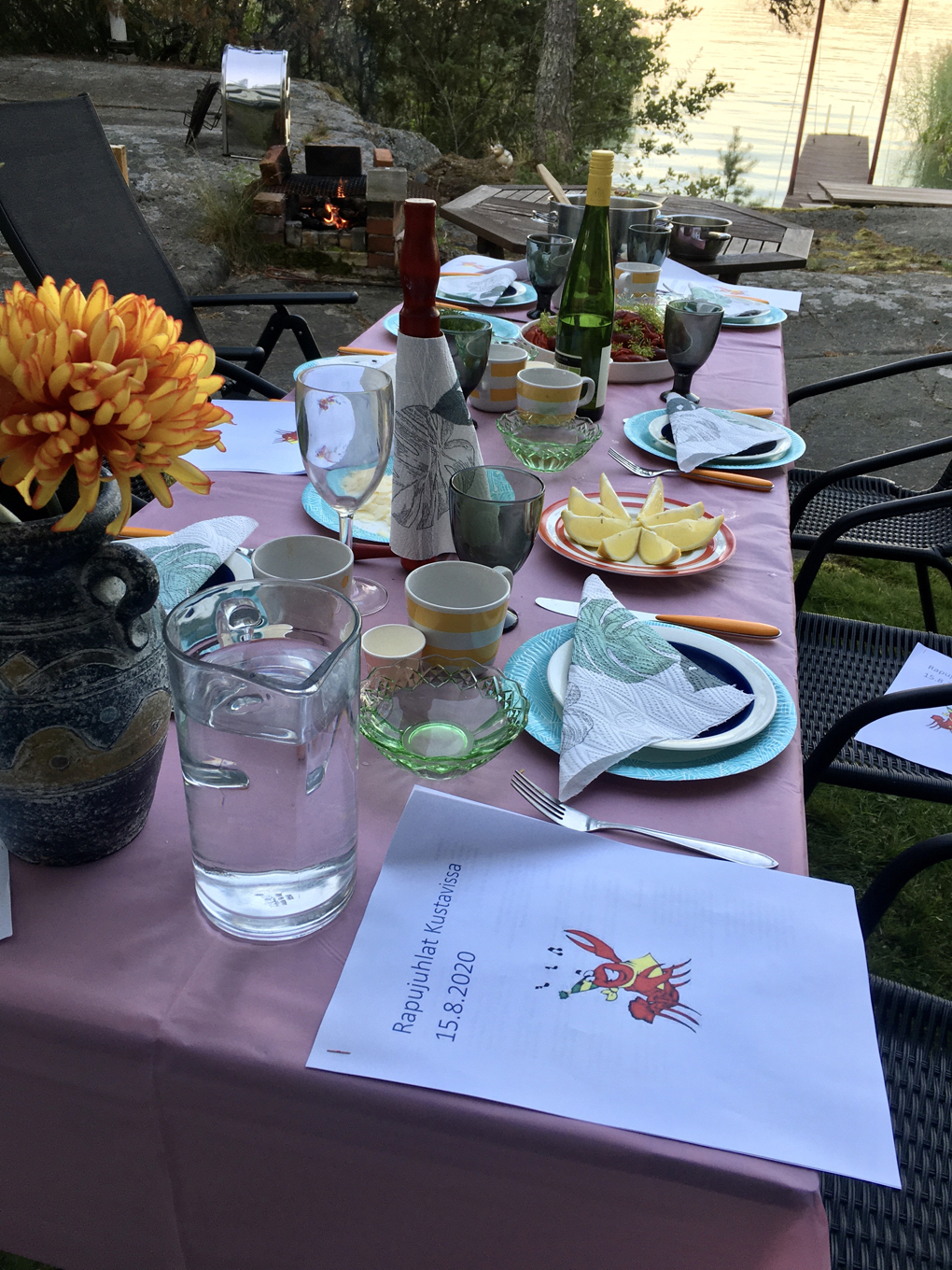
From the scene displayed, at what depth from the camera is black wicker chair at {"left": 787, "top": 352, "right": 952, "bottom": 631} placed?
1.69 m

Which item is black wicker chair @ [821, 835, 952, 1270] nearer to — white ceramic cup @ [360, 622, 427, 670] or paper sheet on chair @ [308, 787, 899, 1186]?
paper sheet on chair @ [308, 787, 899, 1186]

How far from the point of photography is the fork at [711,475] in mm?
1396

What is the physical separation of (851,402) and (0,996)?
417 cm

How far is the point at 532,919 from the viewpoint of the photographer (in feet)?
2.13

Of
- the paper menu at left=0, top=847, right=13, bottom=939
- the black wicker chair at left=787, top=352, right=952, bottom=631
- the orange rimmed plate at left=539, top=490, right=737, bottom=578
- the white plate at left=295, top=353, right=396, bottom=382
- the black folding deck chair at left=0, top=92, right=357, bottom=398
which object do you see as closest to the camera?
the paper menu at left=0, top=847, right=13, bottom=939

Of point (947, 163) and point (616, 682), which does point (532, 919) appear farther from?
point (947, 163)

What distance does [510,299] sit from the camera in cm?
224

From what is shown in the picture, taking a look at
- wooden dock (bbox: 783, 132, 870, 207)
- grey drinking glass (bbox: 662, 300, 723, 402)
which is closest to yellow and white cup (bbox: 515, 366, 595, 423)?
grey drinking glass (bbox: 662, 300, 723, 402)

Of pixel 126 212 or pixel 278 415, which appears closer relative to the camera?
pixel 278 415

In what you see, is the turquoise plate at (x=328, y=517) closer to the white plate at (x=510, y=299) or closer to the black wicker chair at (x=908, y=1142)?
the black wicker chair at (x=908, y=1142)

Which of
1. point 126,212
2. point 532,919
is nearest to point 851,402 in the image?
point 126,212

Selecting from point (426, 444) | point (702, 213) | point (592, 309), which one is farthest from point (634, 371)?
point (702, 213)

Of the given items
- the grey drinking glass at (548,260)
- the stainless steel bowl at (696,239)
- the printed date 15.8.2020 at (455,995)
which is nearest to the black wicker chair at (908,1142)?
the printed date 15.8.2020 at (455,995)

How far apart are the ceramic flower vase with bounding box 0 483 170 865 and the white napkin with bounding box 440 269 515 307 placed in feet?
5.65
